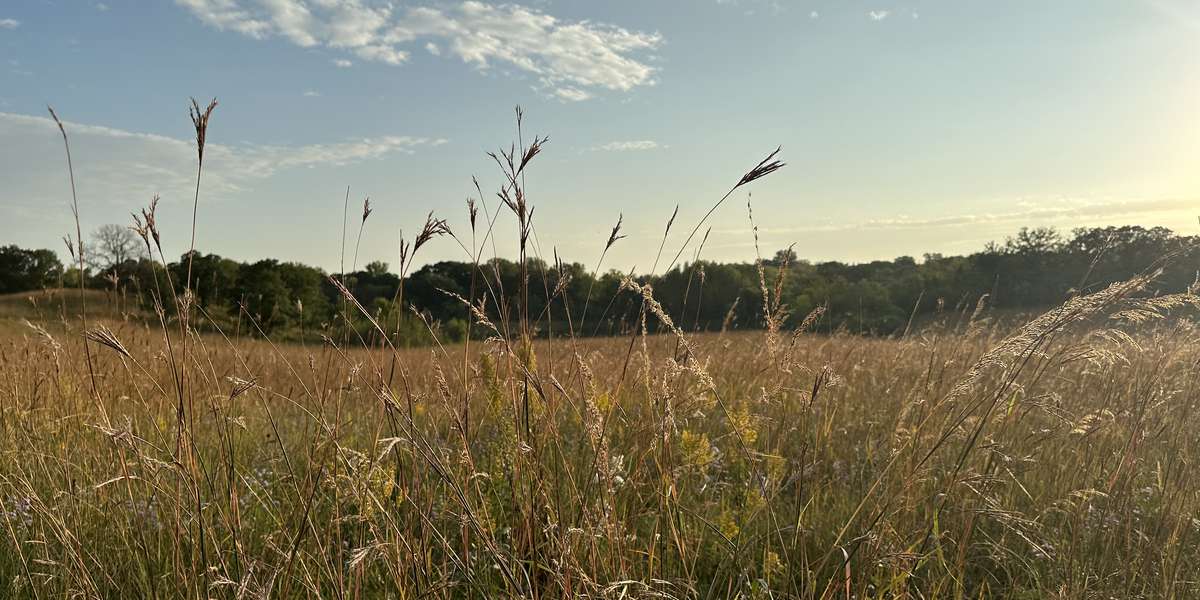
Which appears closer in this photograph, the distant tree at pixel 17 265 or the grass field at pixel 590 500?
the grass field at pixel 590 500

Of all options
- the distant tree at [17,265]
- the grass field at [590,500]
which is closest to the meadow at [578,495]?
the grass field at [590,500]

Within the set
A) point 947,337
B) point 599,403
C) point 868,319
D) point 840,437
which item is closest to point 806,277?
→ point 868,319

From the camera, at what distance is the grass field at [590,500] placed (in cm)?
177

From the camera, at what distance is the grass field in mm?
1773

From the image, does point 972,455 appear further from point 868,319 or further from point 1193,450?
point 868,319

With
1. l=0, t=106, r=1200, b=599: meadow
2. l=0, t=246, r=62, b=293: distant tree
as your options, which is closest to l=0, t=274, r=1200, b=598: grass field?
l=0, t=106, r=1200, b=599: meadow

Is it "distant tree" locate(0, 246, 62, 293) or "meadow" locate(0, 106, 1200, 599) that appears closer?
"meadow" locate(0, 106, 1200, 599)

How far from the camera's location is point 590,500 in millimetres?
2209

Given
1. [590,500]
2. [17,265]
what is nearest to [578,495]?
[590,500]

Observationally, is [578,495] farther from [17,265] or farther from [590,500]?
[17,265]

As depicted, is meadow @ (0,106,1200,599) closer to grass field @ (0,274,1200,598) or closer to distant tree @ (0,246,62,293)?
grass field @ (0,274,1200,598)

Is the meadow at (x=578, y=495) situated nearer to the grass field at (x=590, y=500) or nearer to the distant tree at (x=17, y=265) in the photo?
the grass field at (x=590, y=500)

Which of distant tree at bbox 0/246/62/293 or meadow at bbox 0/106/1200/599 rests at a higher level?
distant tree at bbox 0/246/62/293

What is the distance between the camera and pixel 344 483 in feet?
8.00
